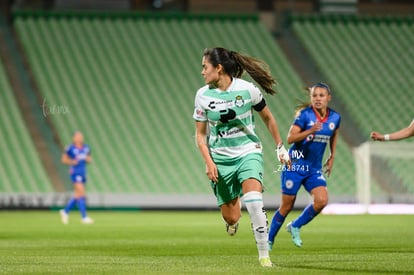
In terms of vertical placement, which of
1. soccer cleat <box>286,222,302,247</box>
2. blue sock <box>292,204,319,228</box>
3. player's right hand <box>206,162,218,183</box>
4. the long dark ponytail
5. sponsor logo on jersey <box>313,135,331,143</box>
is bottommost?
soccer cleat <box>286,222,302,247</box>

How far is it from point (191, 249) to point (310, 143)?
2.05 meters

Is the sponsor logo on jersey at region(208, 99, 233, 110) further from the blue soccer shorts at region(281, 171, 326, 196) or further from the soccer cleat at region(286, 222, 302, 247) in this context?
the soccer cleat at region(286, 222, 302, 247)

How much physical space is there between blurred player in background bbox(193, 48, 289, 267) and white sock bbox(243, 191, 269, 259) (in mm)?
92

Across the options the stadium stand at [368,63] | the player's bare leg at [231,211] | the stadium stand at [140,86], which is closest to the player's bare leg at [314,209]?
the player's bare leg at [231,211]

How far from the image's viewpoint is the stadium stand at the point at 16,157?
2806 centimetres

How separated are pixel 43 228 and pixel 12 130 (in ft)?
35.3

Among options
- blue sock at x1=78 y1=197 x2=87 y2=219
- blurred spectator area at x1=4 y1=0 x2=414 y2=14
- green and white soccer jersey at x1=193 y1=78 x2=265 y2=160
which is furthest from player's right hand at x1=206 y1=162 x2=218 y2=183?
blurred spectator area at x1=4 y1=0 x2=414 y2=14

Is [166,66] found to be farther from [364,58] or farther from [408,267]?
[408,267]

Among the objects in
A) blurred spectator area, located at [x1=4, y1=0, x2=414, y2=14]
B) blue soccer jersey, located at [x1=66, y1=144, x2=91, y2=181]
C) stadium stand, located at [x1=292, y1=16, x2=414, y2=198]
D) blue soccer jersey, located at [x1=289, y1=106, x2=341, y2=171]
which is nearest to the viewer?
blue soccer jersey, located at [x1=289, y1=106, x2=341, y2=171]

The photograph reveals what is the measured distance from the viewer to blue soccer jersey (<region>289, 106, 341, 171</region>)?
12883 mm

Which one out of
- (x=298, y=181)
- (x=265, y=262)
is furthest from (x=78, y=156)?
(x=265, y=262)

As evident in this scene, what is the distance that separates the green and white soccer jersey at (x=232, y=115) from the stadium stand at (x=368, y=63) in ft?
66.0

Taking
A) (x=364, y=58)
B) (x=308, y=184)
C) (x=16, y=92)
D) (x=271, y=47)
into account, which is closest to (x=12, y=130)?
(x=16, y=92)

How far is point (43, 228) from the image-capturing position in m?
19.0
